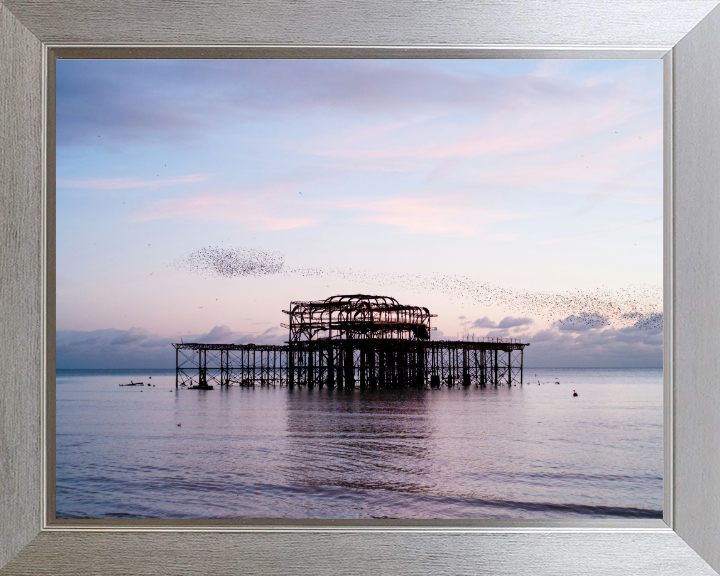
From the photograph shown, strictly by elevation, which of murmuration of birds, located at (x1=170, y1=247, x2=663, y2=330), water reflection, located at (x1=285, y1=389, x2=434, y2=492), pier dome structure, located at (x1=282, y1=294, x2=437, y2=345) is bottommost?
water reflection, located at (x1=285, y1=389, x2=434, y2=492)

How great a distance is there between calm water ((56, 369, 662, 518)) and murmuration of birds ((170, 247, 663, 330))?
12.5 feet

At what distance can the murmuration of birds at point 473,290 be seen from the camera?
22.5 metres

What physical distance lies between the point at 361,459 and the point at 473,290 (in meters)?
14.0

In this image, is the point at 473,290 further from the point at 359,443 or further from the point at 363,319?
the point at 359,443

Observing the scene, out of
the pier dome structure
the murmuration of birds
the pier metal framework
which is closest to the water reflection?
the pier dome structure

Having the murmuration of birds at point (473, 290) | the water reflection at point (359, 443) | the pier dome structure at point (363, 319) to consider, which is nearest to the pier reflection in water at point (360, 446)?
the water reflection at point (359, 443)

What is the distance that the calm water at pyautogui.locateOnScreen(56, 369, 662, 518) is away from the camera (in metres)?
7.50

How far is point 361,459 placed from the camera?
1020cm

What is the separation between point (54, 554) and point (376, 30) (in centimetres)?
222

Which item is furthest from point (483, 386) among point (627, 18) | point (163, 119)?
point (627, 18)

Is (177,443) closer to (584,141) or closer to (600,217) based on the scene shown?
(600,217)

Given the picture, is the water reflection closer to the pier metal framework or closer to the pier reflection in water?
the pier reflection in water

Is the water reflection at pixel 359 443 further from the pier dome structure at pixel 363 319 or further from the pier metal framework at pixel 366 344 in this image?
the pier metal framework at pixel 366 344

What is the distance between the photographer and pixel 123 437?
14.1m
